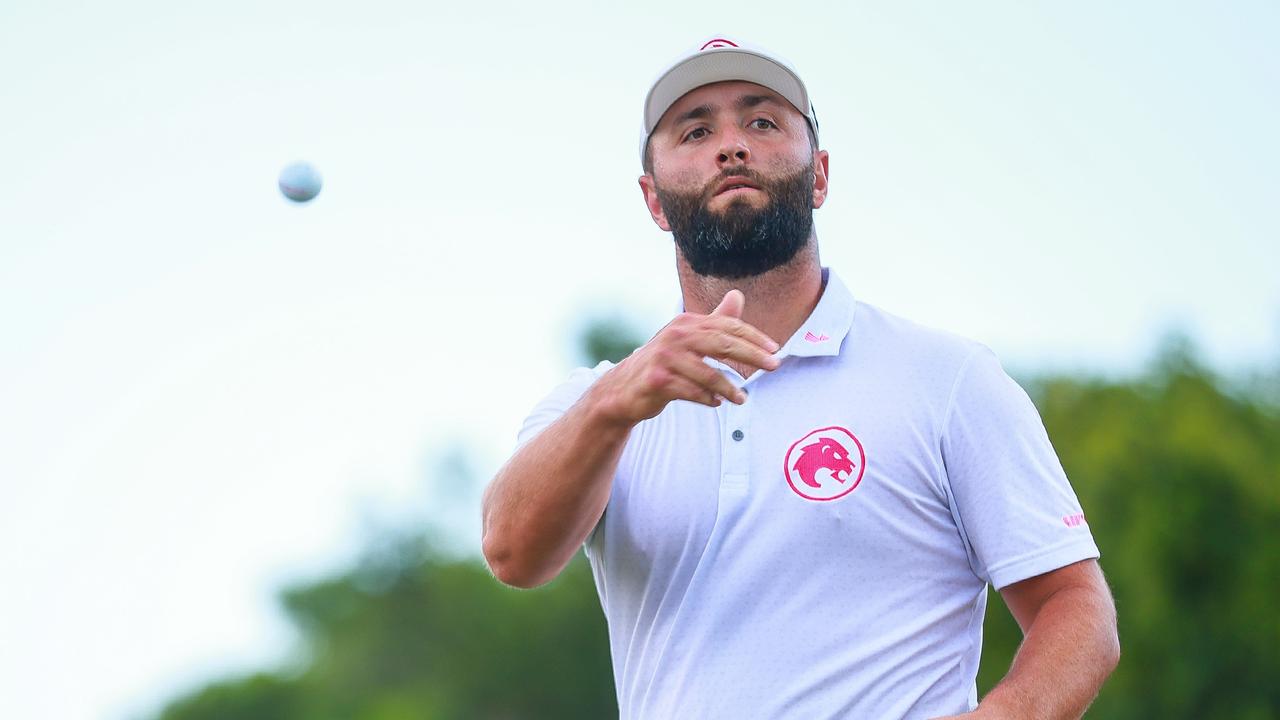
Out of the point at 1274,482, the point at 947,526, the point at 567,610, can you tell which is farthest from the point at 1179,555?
the point at 947,526

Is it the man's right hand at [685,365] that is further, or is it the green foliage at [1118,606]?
the green foliage at [1118,606]

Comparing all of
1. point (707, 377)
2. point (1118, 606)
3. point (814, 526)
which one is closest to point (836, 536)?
point (814, 526)

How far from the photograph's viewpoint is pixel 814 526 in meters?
3.63

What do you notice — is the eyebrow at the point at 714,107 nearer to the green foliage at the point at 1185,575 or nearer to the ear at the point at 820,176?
the ear at the point at 820,176

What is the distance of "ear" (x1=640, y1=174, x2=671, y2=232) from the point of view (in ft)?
14.5

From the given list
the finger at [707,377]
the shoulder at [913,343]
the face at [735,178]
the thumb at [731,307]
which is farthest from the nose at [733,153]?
the finger at [707,377]

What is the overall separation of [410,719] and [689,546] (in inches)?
1970

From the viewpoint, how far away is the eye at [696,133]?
14.1 feet

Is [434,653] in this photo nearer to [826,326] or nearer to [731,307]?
[826,326]

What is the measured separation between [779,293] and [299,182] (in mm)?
2871

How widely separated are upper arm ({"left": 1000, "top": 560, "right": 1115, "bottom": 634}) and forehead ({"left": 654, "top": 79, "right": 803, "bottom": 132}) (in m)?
1.45

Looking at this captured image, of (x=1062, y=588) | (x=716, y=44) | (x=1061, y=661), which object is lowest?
(x=1061, y=661)

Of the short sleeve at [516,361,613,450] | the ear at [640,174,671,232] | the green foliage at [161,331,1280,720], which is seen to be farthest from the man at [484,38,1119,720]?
the green foliage at [161,331,1280,720]

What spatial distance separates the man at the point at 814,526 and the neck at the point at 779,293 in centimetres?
14
